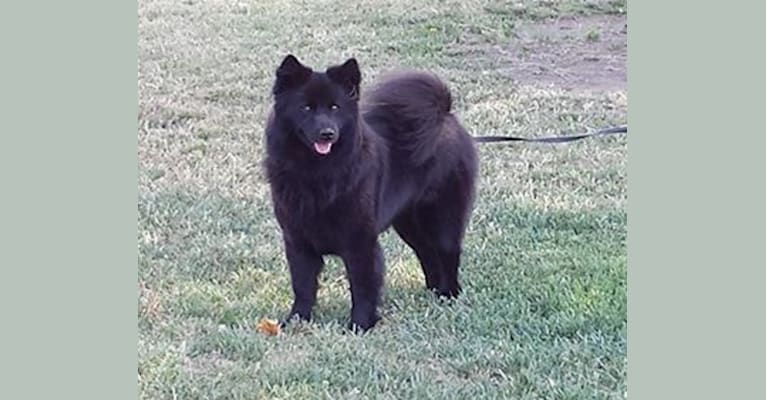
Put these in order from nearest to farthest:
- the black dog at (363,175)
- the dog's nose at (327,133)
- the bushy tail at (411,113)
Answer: the dog's nose at (327,133)
the black dog at (363,175)
the bushy tail at (411,113)

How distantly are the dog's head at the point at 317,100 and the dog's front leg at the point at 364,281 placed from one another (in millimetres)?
503

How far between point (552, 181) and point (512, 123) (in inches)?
69.7

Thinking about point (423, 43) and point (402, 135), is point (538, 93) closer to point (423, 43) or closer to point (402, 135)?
point (423, 43)

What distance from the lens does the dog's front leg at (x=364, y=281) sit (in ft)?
17.1


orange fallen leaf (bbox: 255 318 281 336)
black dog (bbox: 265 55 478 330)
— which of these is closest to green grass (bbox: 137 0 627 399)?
orange fallen leaf (bbox: 255 318 281 336)

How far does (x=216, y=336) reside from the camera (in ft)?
16.1

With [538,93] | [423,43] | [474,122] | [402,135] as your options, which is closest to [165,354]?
[402,135]

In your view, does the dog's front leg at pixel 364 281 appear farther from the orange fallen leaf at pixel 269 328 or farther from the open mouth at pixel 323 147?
the open mouth at pixel 323 147

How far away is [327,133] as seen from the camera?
15.9ft

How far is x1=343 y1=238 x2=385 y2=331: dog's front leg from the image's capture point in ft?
17.1

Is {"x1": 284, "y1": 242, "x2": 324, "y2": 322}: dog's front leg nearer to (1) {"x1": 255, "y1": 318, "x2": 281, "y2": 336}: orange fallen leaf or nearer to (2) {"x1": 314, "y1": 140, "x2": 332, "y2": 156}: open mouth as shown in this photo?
(1) {"x1": 255, "y1": 318, "x2": 281, "y2": 336}: orange fallen leaf

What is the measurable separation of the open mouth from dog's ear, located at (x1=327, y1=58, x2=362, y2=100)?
0.24 meters

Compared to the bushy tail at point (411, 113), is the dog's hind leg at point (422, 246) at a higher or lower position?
lower

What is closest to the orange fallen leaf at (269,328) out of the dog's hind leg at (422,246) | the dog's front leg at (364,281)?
the dog's front leg at (364,281)
